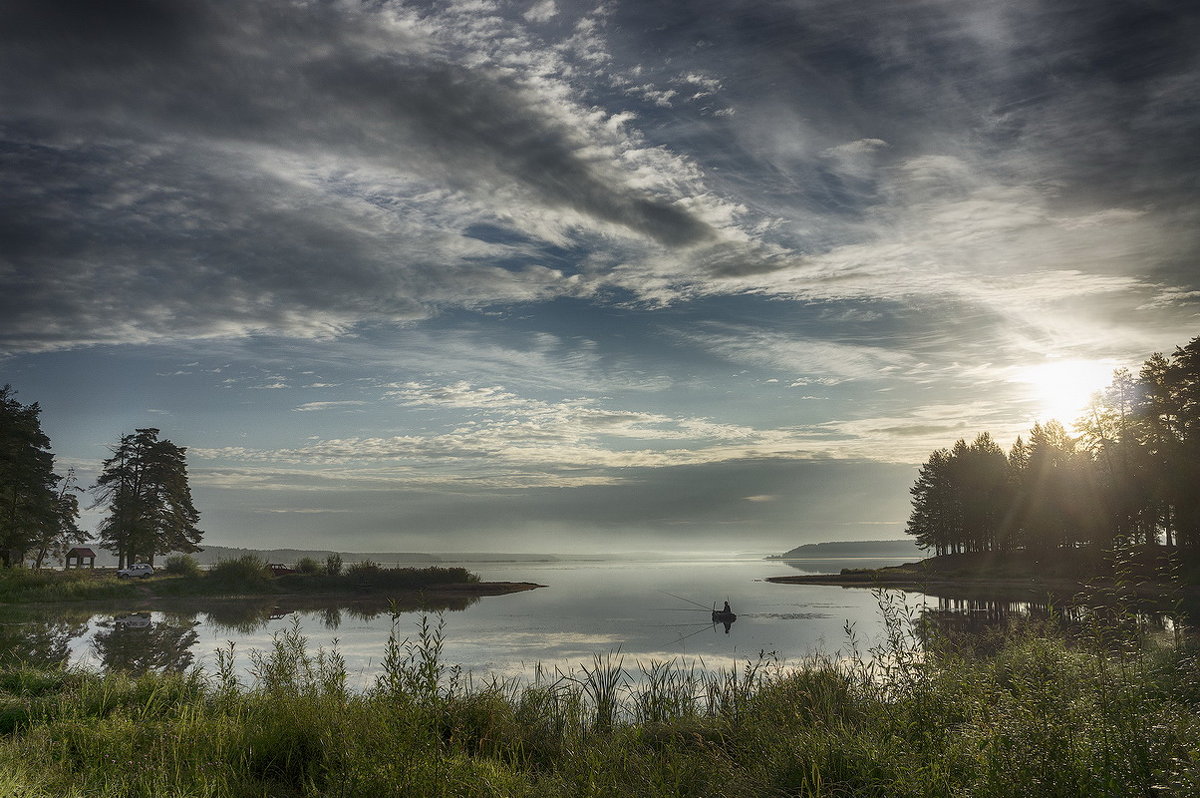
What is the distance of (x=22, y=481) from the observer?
47.6 m

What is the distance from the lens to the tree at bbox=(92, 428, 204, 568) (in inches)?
2135

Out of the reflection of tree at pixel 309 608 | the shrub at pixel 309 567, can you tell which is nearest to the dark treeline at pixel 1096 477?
the reflection of tree at pixel 309 608

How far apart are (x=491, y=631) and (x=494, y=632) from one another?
0.38 meters

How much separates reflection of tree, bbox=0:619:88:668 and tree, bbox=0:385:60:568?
69.7 feet

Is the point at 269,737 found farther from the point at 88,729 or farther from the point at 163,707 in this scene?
the point at 163,707

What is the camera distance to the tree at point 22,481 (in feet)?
148

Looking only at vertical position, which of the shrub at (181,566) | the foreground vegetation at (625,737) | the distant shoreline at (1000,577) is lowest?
the distant shoreline at (1000,577)

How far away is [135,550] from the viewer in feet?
179

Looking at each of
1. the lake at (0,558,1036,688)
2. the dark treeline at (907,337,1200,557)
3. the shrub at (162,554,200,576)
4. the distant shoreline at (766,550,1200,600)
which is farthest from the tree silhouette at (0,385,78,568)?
the dark treeline at (907,337,1200,557)

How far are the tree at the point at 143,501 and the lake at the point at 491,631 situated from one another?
18.9m

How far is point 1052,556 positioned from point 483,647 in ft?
189

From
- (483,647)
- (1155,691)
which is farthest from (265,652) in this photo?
(1155,691)

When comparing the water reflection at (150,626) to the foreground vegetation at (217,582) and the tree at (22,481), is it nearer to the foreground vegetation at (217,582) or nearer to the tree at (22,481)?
the foreground vegetation at (217,582)

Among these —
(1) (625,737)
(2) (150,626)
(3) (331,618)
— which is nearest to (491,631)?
(3) (331,618)
